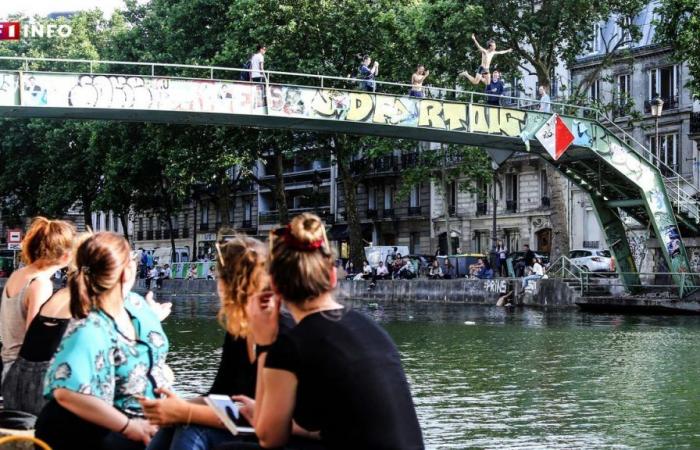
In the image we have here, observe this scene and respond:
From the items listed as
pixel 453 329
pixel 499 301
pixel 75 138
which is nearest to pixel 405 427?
pixel 453 329

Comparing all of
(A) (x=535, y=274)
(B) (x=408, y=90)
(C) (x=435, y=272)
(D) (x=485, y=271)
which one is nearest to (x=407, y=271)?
(C) (x=435, y=272)

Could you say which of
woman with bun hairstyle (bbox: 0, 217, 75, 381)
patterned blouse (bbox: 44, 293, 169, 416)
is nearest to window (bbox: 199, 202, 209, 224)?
woman with bun hairstyle (bbox: 0, 217, 75, 381)

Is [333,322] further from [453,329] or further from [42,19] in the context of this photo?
[42,19]

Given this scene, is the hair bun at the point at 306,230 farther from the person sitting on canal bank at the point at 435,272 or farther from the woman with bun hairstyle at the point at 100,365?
the person sitting on canal bank at the point at 435,272

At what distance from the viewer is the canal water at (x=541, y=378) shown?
10.9m

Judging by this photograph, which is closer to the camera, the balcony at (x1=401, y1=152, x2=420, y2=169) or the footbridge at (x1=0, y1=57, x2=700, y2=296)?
the footbridge at (x1=0, y1=57, x2=700, y2=296)

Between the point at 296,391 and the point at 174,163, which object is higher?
the point at 174,163

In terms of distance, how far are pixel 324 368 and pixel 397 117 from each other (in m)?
27.1

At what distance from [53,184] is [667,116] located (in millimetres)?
39174

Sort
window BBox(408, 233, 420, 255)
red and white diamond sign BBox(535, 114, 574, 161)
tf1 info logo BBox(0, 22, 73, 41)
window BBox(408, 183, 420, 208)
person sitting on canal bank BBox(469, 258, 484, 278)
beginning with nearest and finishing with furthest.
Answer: red and white diamond sign BBox(535, 114, 574, 161)
person sitting on canal bank BBox(469, 258, 484, 278)
window BBox(408, 233, 420, 255)
window BBox(408, 183, 420, 208)
tf1 info logo BBox(0, 22, 73, 41)

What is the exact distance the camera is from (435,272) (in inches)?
2008

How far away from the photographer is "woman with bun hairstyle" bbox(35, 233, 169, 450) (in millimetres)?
5418

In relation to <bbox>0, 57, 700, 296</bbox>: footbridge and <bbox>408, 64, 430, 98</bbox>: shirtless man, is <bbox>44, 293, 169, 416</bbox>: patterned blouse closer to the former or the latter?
<bbox>0, 57, 700, 296</bbox>: footbridge

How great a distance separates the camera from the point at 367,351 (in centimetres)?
468
